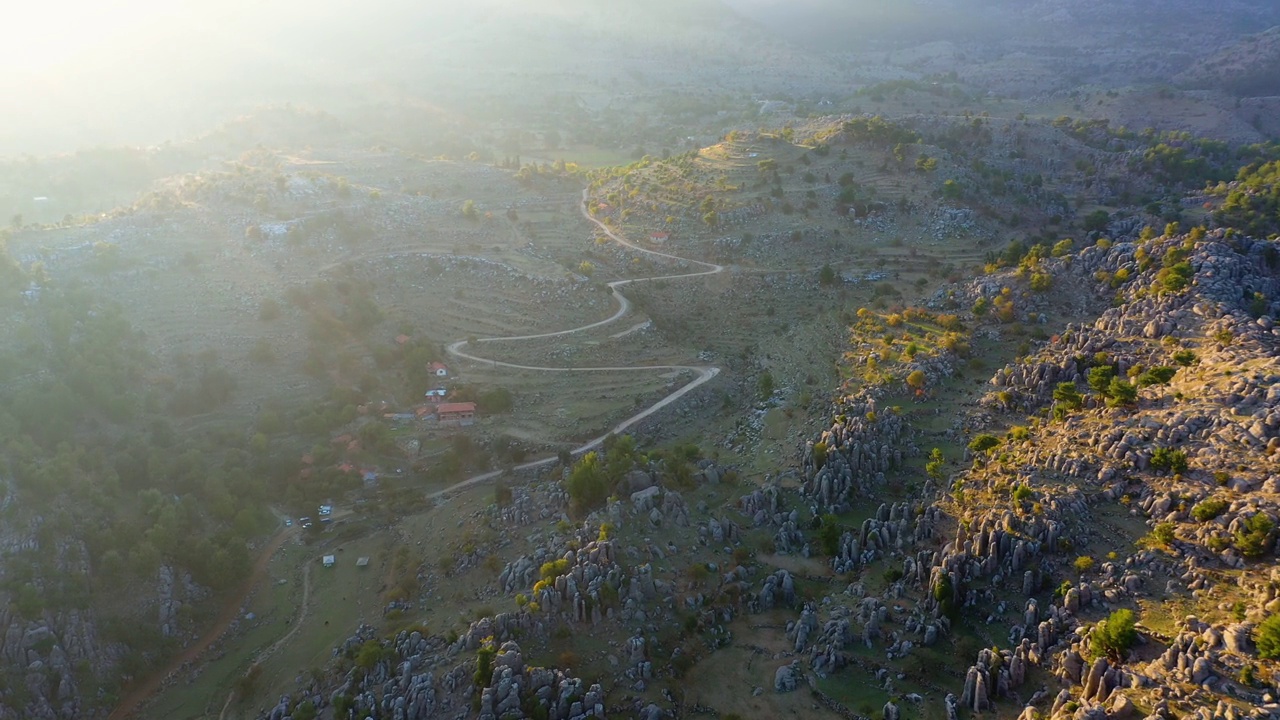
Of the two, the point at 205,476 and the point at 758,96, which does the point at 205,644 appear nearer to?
the point at 205,476

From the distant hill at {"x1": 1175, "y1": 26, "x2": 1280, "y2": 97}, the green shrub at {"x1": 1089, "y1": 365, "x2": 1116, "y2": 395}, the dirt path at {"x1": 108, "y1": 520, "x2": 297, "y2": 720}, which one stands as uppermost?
the distant hill at {"x1": 1175, "y1": 26, "x2": 1280, "y2": 97}

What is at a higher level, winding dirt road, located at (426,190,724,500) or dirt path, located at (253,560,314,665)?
winding dirt road, located at (426,190,724,500)

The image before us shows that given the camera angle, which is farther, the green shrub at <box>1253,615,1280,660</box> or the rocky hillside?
the rocky hillside

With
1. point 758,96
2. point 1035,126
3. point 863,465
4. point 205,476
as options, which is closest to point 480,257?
point 205,476

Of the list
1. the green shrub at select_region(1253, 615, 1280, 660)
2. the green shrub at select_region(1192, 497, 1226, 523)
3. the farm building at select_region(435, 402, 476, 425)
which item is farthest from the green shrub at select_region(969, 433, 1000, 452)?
the farm building at select_region(435, 402, 476, 425)

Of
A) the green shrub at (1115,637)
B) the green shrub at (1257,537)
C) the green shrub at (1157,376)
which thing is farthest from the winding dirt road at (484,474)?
the green shrub at (1257,537)

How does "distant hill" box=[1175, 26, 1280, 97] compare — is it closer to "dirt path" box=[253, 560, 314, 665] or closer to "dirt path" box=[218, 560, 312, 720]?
"dirt path" box=[253, 560, 314, 665]
